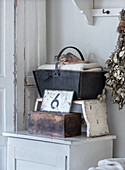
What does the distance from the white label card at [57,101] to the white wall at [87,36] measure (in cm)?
31

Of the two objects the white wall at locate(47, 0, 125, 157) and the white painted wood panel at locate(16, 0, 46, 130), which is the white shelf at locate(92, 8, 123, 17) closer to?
the white wall at locate(47, 0, 125, 157)

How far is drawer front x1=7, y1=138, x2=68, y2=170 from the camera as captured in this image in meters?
2.38

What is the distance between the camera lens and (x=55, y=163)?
→ 2406 millimetres

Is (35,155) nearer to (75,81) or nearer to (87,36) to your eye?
(75,81)

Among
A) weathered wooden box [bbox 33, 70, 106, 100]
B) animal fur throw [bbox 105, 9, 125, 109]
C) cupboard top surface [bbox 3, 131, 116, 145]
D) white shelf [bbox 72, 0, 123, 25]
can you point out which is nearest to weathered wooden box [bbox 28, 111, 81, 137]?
cupboard top surface [bbox 3, 131, 116, 145]

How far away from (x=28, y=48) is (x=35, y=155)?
765 millimetres

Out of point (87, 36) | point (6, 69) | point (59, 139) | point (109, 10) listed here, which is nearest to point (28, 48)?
point (6, 69)

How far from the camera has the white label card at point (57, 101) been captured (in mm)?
2520

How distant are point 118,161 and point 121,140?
0.50 metres

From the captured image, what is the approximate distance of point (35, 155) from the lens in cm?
249

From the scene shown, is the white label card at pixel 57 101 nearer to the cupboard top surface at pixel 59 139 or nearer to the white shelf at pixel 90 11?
the cupboard top surface at pixel 59 139

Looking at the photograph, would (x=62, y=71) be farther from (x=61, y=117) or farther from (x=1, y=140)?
(x=1, y=140)

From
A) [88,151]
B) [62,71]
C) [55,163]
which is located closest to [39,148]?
[55,163]

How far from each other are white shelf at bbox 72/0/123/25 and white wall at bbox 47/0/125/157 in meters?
0.03
